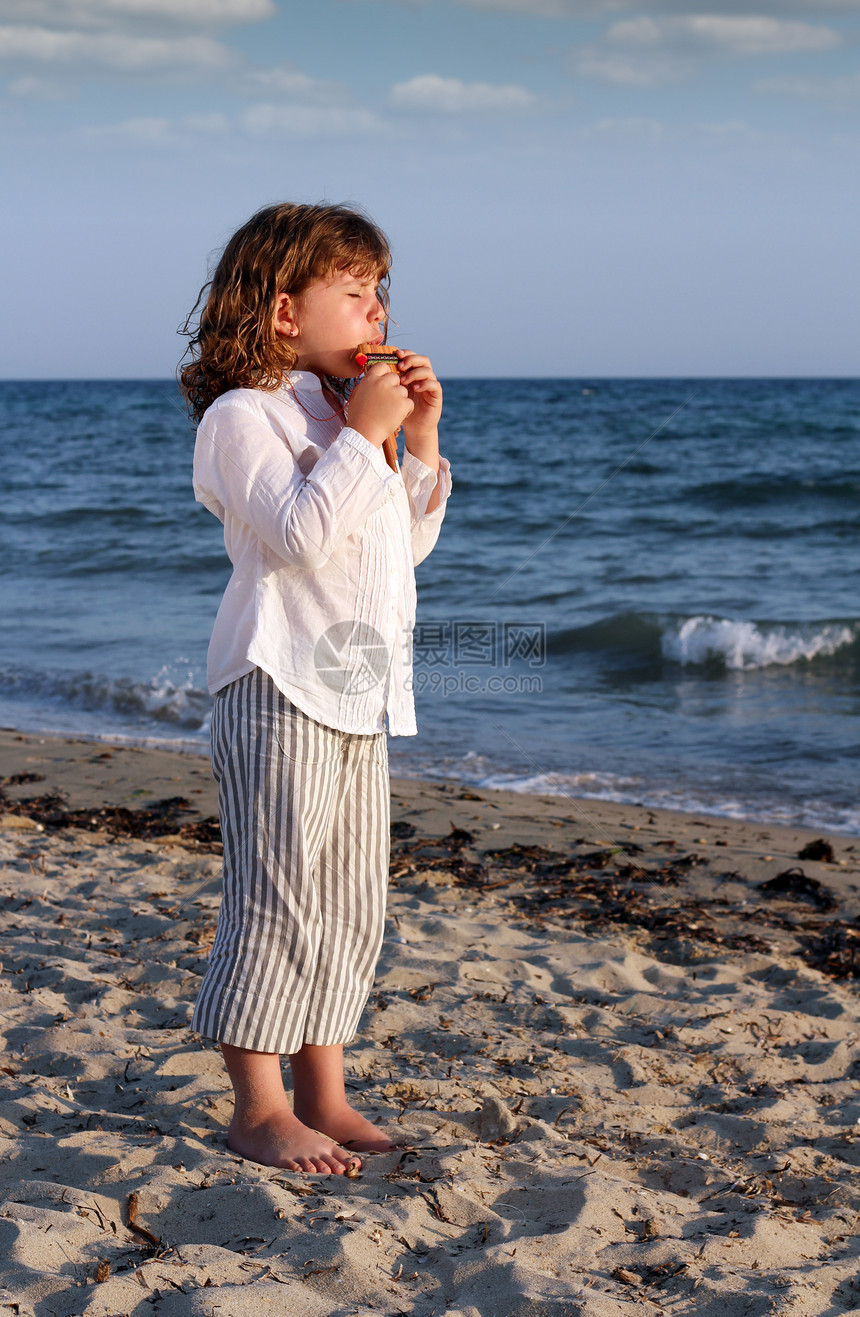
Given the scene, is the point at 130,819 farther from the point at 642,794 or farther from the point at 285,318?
the point at 285,318

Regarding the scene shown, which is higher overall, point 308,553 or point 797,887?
point 308,553

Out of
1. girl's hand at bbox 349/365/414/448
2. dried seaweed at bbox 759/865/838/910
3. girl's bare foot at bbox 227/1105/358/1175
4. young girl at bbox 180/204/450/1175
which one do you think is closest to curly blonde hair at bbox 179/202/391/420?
young girl at bbox 180/204/450/1175

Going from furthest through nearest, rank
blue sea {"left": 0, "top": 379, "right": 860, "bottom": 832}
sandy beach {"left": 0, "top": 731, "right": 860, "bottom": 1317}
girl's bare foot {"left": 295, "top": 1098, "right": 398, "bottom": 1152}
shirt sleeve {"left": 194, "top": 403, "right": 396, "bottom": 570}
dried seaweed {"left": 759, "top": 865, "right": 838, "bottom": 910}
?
blue sea {"left": 0, "top": 379, "right": 860, "bottom": 832} → dried seaweed {"left": 759, "top": 865, "right": 838, "bottom": 910} → girl's bare foot {"left": 295, "top": 1098, "right": 398, "bottom": 1152} → shirt sleeve {"left": 194, "top": 403, "right": 396, "bottom": 570} → sandy beach {"left": 0, "top": 731, "right": 860, "bottom": 1317}

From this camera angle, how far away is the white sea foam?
7.82 meters

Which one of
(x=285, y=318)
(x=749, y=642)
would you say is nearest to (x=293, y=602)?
(x=285, y=318)

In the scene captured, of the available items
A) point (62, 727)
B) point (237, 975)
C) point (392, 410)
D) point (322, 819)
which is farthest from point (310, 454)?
point (62, 727)

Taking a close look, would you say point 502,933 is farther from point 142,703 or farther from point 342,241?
point 142,703

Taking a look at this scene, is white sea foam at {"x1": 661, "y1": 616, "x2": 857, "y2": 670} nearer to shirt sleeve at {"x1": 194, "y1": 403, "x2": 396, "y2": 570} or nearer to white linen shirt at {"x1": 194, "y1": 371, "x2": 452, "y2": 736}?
white linen shirt at {"x1": 194, "y1": 371, "x2": 452, "y2": 736}

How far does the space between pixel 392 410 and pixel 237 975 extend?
1042 millimetres

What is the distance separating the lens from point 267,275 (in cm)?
192

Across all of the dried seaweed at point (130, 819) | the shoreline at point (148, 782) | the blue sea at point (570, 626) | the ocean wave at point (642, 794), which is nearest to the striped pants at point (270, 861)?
the dried seaweed at point (130, 819)

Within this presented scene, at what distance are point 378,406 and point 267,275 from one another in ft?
1.10

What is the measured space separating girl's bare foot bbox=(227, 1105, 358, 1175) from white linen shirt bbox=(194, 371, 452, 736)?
755 mm

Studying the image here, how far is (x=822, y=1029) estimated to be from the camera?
2.85 metres
